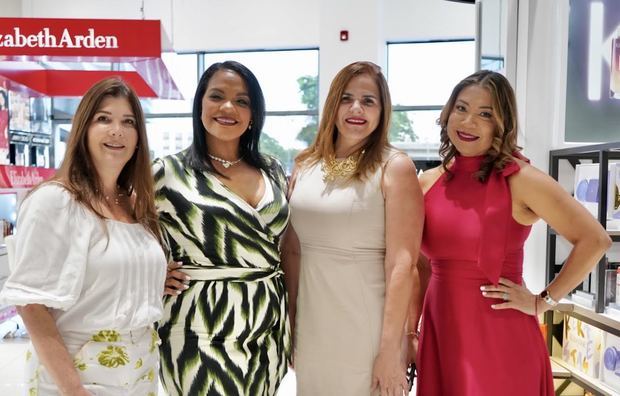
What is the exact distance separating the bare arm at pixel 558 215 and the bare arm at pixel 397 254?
33cm

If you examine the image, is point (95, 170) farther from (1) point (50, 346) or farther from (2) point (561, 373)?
(2) point (561, 373)

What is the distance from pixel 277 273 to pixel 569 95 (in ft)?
7.41

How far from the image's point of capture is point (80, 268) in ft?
4.96

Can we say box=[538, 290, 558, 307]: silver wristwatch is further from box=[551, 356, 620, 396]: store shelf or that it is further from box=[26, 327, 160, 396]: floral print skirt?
box=[26, 327, 160, 396]: floral print skirt

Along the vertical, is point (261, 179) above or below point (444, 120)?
below

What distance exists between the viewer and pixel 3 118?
618 centimetres

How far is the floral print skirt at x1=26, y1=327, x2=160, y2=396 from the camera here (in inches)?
61.6

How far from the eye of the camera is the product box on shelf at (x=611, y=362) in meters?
2.67

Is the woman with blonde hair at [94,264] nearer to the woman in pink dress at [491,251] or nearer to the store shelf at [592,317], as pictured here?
the woman in pink dress at [491,251]

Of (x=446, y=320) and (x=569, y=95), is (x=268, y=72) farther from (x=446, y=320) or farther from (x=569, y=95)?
(x=446, y=320)

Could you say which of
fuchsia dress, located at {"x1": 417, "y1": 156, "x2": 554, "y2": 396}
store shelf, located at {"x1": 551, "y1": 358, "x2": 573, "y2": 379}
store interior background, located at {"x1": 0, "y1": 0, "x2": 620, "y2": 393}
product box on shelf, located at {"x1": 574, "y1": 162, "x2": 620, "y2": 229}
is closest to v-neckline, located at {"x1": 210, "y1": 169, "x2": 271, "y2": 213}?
fuchsia dress, located at {"x1": 417, "y1": 156, "x2": 554, "y2": 396}

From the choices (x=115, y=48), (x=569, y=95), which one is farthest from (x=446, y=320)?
(x=115, y=48)

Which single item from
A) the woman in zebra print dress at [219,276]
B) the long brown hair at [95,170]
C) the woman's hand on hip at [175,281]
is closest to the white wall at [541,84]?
the woman in zebra print dress at [219,276]

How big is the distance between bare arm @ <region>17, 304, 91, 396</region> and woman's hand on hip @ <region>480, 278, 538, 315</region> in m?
1.36
